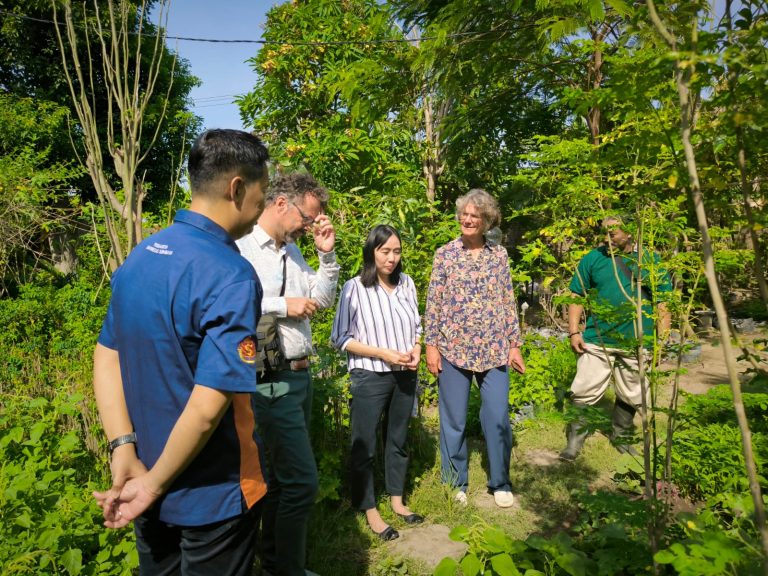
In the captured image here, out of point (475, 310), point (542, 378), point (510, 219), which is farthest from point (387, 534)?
point (510, 219)

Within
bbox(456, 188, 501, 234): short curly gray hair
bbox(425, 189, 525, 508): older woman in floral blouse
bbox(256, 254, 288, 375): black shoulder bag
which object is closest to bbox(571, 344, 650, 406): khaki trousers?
bbox(425, 189, 525, 508): older woman in floral blouse

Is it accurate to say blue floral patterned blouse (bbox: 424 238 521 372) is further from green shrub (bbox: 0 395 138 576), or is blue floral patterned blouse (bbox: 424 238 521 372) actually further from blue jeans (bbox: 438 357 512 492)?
green shrub (bbox: 0 395 138 576)

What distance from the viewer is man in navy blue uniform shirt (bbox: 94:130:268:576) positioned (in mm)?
1288

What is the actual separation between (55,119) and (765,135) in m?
12.3

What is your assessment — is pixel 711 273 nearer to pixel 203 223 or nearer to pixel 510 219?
pixel 203 223

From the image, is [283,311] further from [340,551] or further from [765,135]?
[765,135]

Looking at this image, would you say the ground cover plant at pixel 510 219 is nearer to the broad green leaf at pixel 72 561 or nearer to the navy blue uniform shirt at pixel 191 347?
the broad green leaf at pixel 72 561

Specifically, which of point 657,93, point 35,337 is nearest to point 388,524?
point 657,93

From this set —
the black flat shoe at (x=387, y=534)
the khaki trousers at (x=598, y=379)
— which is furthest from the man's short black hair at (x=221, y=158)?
the khaki trousers at (x=598, y=379)

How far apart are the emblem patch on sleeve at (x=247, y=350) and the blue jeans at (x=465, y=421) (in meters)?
2.26

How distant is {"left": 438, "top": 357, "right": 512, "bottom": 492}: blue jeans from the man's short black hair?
2.29 meters

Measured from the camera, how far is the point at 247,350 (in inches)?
51.5

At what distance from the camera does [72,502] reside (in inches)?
85.6

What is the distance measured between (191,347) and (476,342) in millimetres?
2270
